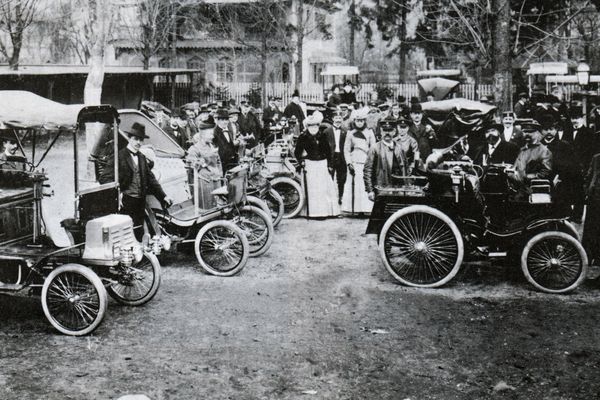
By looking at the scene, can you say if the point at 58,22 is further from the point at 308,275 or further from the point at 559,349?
the point at 559,349

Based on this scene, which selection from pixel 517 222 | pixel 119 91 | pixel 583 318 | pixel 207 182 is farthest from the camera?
pixel 119 91

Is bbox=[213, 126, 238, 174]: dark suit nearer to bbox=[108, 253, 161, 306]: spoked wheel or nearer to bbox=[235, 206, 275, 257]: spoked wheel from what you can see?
bbox=[235, 206, 275, 257]: spoked wheel

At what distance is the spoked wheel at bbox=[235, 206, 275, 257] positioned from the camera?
9.68 meters

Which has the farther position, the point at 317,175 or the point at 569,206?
the point at 317,175

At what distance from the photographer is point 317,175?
501 inches

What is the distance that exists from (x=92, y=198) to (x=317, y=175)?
5619 mm

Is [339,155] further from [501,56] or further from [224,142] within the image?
[501,56]

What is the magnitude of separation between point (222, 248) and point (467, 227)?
2.98m

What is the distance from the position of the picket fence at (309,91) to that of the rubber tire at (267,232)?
21532mm

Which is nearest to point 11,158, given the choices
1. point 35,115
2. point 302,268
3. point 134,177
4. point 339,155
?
point 134,177

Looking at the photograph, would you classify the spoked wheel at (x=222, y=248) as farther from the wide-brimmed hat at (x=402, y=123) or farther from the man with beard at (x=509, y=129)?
the man with beard at (x=509, y=129)

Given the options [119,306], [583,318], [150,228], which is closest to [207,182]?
[150,228]

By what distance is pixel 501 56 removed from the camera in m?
17.3

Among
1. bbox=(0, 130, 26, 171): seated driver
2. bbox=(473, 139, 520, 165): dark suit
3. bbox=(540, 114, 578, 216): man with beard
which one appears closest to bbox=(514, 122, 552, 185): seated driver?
bbox=(540, 114, 578, 216): man with beard
